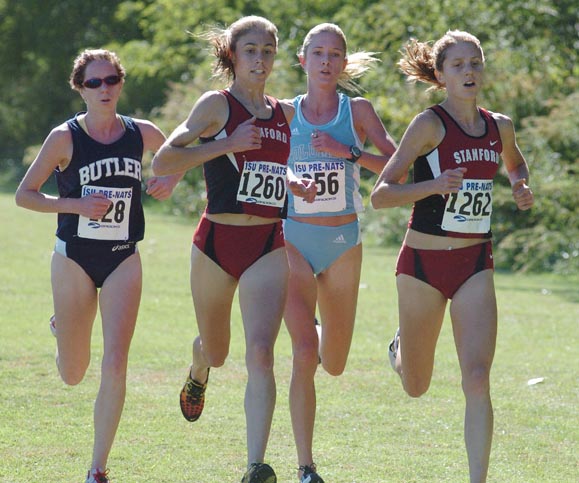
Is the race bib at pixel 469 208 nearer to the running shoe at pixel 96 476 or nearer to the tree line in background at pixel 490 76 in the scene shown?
the running shoe at pixel 96 476

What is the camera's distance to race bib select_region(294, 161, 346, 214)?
20.9 feet

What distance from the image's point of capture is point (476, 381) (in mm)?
5402

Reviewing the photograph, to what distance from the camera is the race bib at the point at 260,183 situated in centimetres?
586

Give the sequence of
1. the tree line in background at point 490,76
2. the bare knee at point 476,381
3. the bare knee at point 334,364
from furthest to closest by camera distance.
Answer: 1. the tree line in background at point 490,76
2. the bare knee at point 334,364
3. the bare knee at point 476,381

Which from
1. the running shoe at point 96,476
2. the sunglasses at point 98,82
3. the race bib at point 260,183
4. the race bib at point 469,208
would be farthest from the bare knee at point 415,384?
the sunglasses at point 98,82

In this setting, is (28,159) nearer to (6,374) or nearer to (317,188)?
(6,374)

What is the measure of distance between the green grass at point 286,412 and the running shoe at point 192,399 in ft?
0.38

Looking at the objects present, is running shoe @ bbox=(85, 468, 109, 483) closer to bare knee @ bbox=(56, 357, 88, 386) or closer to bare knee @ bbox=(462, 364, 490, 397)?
bare knee @ bbox=(56, 357, 88, 386)

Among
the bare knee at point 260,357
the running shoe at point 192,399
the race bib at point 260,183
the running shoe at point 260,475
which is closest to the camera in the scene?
the running shoe at point 260,475

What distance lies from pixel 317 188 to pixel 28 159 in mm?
32242

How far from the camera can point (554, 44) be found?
20.5 meters

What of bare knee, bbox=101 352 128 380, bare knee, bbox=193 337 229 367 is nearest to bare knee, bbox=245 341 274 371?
bare knee, bbox=101 352 128 380

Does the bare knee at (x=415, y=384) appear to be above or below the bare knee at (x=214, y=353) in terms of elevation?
below

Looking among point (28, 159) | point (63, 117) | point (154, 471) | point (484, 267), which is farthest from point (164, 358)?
point (63, 117)
